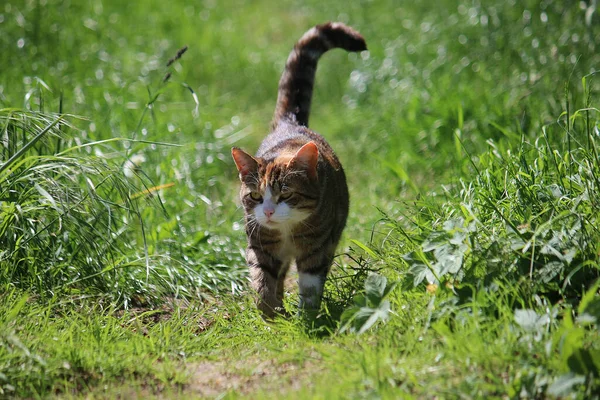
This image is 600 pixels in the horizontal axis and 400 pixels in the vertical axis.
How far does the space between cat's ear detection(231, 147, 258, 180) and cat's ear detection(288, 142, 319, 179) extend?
0.65 feet

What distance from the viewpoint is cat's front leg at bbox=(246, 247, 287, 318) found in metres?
3.72

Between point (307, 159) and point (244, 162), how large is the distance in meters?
0.32

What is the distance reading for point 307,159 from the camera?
11.9 feet

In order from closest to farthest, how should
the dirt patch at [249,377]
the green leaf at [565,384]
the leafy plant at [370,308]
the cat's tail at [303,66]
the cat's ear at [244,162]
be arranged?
the green leaf at [565,384] → the dirt patch at [249,377] → the leafy plant at [370,308] → the cat's ear at [244,162] → the cat's tail at [303,66]

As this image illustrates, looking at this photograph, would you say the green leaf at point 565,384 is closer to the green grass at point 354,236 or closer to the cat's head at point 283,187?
the green grass at point 354,236

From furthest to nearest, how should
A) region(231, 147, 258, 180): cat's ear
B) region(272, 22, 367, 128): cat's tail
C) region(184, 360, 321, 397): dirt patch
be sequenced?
region(272, 22, 367, 128): cat's tail
region(231, 147, 258, 180): cat's ear
region(184, 360, 321, 397): dirt patch

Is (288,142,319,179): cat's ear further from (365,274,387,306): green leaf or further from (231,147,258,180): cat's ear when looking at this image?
(365,274,387,306): green leaf

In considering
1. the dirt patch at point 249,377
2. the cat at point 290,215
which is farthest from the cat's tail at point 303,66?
the dirt patch at point 249,377

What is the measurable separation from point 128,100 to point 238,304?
9.05 feet

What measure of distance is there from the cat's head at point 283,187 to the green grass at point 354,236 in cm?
36

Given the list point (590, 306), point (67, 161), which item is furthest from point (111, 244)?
point (590, 306)

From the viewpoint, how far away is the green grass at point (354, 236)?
110 inches

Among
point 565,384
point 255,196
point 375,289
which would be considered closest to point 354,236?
point 255,196

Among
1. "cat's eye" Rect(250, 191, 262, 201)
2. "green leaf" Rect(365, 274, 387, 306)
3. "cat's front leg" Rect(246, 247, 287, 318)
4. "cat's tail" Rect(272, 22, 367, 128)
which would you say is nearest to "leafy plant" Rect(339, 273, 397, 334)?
"green leaf" Rect(365, 274, 387, 306)
